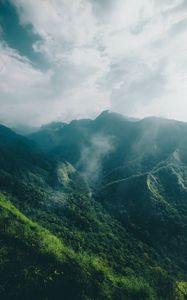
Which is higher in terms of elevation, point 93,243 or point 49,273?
point 93,243

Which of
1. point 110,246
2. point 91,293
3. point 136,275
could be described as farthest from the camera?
point 110,246

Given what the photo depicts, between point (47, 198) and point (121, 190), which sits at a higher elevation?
point (121, 190)

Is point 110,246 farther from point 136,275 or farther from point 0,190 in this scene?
point 0,190

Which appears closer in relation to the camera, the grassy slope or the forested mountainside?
the grassy slope

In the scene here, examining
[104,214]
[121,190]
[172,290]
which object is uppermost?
[121,190]

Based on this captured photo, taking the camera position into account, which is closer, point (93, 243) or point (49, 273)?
point (49, 273)

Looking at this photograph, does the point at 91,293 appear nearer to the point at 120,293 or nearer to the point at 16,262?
the point at 120,293

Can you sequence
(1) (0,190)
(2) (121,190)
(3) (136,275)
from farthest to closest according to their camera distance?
1. (2) (121,190)
2. (1) (0,190)
3. (3) (136,275)

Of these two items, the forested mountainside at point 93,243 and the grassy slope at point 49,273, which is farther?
the forested mountainside at point 93,243

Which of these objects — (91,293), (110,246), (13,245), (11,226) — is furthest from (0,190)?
(91,293)

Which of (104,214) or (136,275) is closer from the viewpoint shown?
(136,275)
